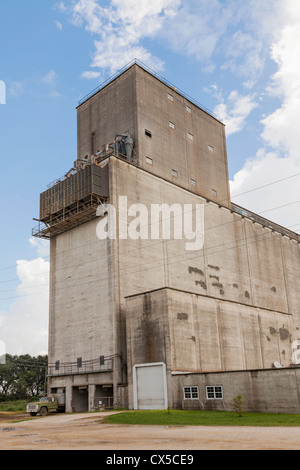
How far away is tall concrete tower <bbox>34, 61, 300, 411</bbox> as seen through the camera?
124 ft

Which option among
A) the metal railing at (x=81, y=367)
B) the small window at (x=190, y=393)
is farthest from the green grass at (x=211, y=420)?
the metal railing at (x=81, y=367)

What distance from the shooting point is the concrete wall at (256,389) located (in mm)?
26922

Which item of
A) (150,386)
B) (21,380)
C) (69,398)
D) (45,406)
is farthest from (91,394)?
(21,380)

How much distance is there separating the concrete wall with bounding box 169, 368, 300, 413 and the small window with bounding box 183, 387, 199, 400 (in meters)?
0.25

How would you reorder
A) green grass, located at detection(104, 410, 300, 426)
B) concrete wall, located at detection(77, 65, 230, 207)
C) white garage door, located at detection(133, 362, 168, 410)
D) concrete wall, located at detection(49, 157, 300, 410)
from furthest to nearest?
concrete wall, located at detection(77, 65, 230, 207)
concrete wall, located at detection(49, 157, 300, 410)
white garage door, located at detection(133, 362, 168, 410)
green grass, located at detection(104, 410, 300, 426)

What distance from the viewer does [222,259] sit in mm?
54656

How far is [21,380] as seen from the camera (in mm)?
89062

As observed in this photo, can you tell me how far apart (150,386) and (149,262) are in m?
13.3

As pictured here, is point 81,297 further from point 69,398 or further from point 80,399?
point 80,399

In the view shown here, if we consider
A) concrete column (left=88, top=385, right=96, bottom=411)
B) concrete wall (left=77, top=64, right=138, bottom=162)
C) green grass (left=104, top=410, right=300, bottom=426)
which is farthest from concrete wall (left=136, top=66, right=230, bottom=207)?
green grass (left=104, top=410, right=300, bottom=426)

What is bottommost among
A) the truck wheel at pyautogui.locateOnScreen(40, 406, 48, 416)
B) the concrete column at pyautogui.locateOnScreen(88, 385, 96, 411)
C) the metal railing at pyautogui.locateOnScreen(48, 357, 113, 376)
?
the truck wheel at pyautogui.locateOnScreen(40, 406, 48, 416)

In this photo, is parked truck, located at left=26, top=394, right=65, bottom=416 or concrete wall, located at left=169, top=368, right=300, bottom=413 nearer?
concrete wall, located at left=169, top=368, right=300, bottom=413

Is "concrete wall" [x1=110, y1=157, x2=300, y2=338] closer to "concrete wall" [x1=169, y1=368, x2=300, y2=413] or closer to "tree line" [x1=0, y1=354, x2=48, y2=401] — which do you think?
"concrete wall" [x1=169, y1=368, x2=300, y2=413]

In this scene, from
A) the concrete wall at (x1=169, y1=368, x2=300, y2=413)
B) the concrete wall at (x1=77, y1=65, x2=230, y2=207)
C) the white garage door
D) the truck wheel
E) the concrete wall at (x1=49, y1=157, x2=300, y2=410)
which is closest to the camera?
the concrete wall at (x1=169, y1=368, x2=300, y2=413)
